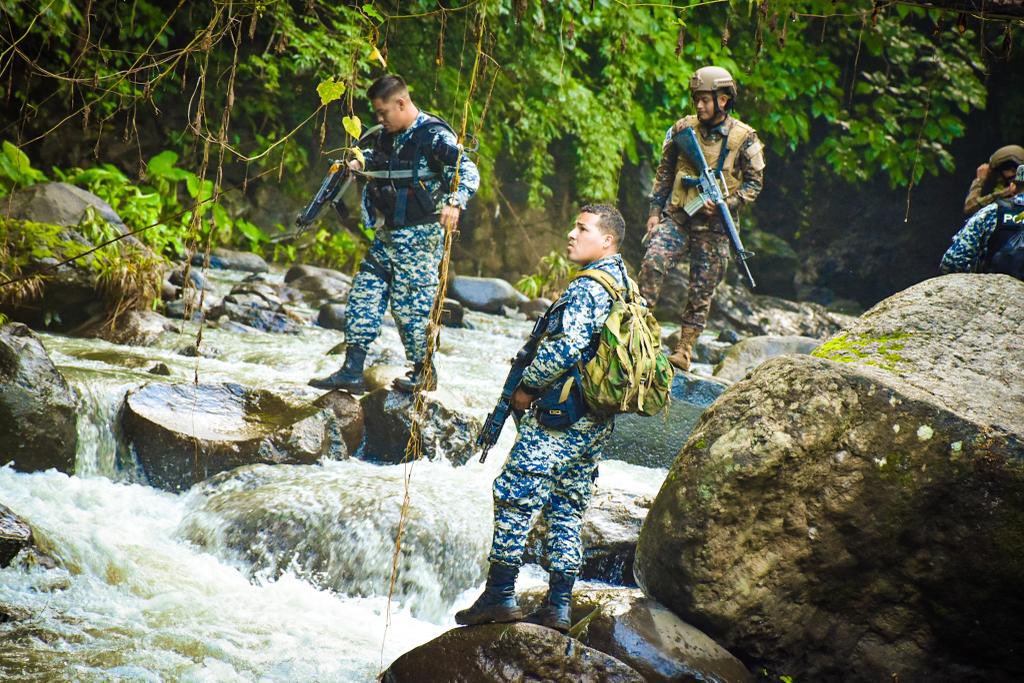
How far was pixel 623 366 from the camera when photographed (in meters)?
3.17

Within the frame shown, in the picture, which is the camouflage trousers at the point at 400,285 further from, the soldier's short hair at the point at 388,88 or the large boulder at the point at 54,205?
the large boulder at the point at 54,205

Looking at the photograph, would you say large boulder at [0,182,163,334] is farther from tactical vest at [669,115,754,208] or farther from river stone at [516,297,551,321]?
river stone at [516,297,551,321]

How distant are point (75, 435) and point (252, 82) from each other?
9.48m

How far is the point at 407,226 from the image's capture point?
17.5 ft

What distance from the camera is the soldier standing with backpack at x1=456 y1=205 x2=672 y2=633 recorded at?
127 inches

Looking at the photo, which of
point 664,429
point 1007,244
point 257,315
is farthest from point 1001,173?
point 257,315

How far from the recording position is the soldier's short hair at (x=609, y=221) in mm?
3385

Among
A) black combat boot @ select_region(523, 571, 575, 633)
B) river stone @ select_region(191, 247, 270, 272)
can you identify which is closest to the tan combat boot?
black combat boot @ select_region(523, 571, 575, 633)

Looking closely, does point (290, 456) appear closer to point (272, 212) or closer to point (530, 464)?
point (530, 464)

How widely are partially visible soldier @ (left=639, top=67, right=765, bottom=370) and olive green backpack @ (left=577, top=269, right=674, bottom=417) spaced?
12.3 feet

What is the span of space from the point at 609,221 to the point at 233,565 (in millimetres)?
2755

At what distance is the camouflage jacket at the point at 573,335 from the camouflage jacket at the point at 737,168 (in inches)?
165

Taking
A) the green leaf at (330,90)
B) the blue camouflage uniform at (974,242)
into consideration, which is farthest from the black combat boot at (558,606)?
the blue camouflage uniform at (974,242)

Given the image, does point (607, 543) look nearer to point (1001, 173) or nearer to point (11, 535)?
point (11, 535)
